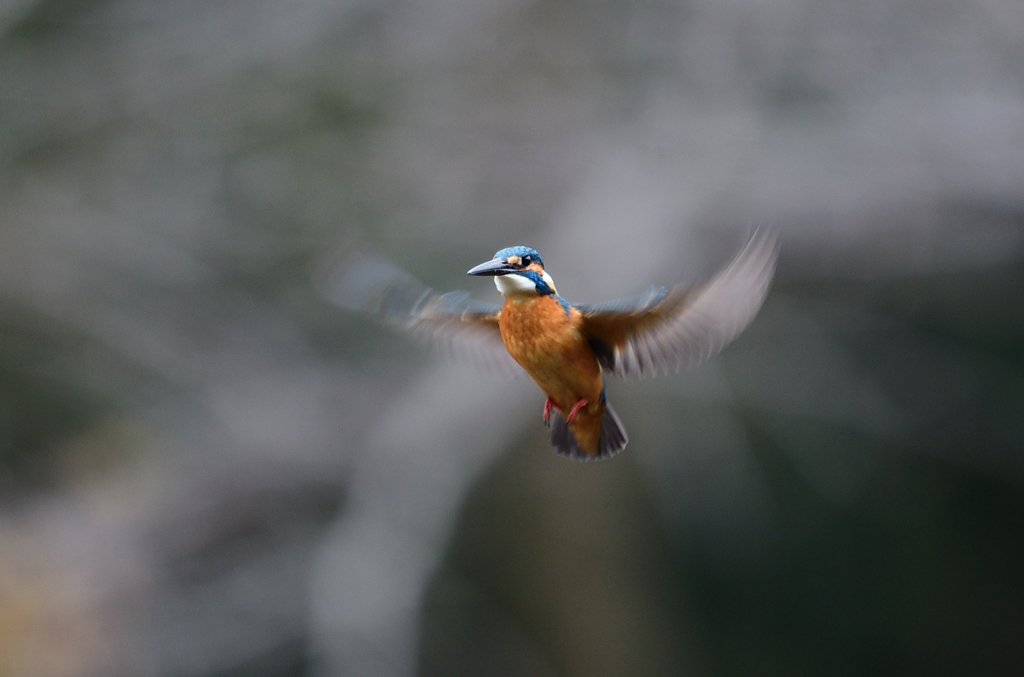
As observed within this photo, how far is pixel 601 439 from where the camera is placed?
3.62ft

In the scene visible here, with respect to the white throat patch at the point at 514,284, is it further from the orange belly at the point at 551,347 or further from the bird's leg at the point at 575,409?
the bird's leg at the point at 575,409

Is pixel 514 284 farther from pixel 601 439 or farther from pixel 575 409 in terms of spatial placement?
pixel 601 439

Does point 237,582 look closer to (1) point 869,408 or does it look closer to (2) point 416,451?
(2) point 416,451

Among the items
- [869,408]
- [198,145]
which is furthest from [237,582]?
[869,408]

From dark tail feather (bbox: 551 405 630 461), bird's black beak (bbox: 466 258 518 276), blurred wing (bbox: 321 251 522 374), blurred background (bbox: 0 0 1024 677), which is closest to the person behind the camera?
bird's black beak (bbox: 466 258 518 276)

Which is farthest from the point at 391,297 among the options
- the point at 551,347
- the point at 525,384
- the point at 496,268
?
the point at 525,384

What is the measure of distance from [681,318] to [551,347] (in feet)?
0.44

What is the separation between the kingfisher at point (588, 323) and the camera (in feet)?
2.40

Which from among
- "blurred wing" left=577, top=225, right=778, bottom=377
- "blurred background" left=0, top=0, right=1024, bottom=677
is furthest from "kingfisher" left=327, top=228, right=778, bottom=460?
"blurred background" left=0, top=0, right=1024, bottom=677

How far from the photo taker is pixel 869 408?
300 cm

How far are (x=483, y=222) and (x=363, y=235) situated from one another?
1.81 ft

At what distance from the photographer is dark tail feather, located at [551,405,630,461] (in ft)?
3.52

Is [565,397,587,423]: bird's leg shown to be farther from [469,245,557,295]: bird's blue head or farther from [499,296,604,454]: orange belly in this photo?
[469,245,557,295]: bird's blue head

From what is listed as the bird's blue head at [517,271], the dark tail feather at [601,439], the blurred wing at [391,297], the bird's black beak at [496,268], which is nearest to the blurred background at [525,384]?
the dark tail feather at [601,439]
